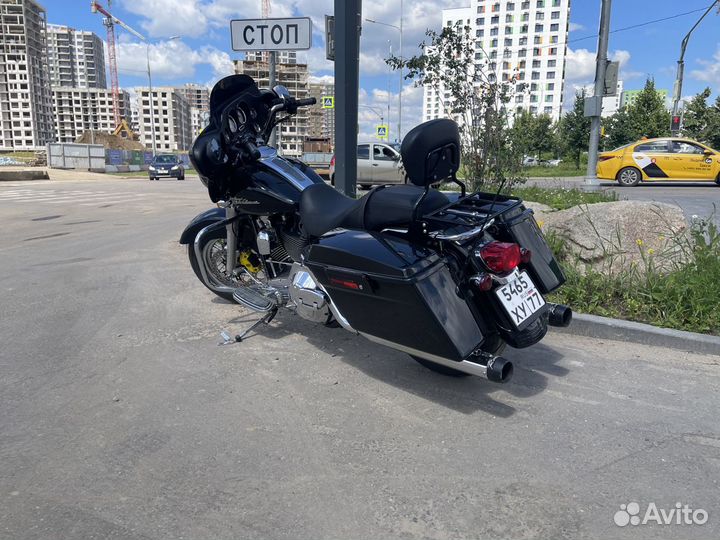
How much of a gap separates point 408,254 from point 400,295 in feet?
0.73

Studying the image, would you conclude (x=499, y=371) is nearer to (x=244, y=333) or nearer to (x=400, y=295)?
(x=400, y=295)

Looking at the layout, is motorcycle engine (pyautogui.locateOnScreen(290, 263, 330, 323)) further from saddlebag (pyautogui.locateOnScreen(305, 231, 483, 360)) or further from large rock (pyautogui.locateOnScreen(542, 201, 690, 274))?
large rock (pyautogui.locateOnScreen(542, 201, 690, 274))

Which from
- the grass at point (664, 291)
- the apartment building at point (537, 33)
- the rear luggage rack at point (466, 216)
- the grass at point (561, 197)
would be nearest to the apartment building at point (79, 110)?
the apartment building at point (537, 33)

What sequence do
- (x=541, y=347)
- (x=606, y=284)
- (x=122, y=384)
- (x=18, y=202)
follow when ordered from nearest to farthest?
(x=122, y=384) < (x=541, y=347) < (x=606, y=284) < (x=18, y=202)

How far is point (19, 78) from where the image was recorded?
125312 mm

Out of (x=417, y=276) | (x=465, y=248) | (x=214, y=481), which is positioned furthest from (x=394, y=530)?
(x=465, y=248)

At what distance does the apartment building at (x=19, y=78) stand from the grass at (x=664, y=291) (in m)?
147

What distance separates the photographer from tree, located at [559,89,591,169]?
1205 inches

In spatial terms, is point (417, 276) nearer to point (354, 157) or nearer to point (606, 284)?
Answer: point (606, 284)

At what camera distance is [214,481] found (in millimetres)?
2338

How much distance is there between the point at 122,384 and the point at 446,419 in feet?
6.60

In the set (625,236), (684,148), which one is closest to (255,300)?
(625,236)

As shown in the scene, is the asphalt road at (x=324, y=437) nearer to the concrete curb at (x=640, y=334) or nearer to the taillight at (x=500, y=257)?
the concrete curb at (x=640, y=334)

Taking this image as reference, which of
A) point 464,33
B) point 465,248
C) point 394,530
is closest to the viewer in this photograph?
point 394,530
